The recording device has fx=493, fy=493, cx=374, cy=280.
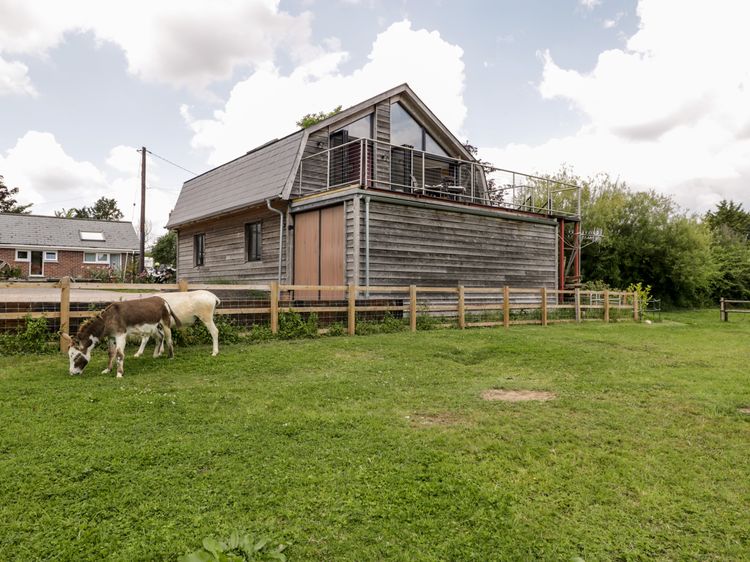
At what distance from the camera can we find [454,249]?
14672mm

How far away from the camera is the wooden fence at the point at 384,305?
25.7ft

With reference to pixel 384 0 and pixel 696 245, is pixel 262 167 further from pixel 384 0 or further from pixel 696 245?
pixel 696 245

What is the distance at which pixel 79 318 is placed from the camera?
792cm

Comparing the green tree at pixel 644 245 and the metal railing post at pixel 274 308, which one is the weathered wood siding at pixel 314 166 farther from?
the green tree at pixel 644 245

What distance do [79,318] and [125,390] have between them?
3.20 m

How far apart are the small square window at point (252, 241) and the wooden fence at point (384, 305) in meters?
3.15

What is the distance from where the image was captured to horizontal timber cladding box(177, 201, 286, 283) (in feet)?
51.3

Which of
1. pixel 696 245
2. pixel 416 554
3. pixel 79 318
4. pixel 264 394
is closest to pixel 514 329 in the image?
pixel 264 394

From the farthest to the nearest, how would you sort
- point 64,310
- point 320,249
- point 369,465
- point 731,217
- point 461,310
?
1. point 731,217
2. point 320,249
3. point 461,310
4. point 64,310
5. point 369,465

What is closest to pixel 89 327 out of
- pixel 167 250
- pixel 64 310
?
pixel 64 310

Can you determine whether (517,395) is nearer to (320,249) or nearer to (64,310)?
(64,310)

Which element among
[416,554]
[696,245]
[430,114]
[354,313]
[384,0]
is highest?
[384,0]

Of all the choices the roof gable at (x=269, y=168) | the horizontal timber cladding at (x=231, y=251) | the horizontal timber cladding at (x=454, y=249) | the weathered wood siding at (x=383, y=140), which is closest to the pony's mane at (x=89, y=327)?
the horizontal timber cladding at (x=454, y=249)

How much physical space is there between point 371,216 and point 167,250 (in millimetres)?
35821
